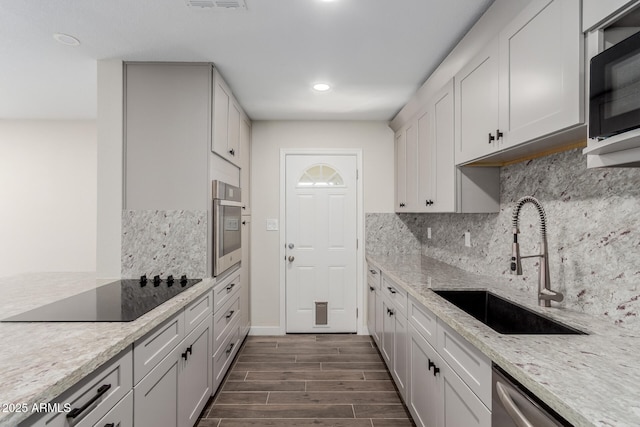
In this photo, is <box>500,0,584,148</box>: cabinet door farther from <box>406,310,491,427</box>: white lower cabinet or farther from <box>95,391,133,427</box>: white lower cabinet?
<box>95,391,133,427</box>: white lower cabinet

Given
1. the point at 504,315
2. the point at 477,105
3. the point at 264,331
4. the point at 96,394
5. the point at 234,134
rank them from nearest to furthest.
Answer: the point at 96,394, the point at 504,315, the point at 477,105, the point at 234,134, the point at 264,331

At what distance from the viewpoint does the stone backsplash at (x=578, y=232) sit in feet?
4.23

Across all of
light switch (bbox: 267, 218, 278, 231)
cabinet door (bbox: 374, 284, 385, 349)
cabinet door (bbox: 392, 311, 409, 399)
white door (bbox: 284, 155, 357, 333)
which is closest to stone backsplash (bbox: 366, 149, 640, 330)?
cabinet door (bbox: 392, 311, 409, 399)

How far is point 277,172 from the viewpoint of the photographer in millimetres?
3807

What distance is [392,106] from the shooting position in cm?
330

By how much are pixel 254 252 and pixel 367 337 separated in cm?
160

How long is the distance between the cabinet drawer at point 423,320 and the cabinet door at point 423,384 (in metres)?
0.04

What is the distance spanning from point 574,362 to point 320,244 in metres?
2.93

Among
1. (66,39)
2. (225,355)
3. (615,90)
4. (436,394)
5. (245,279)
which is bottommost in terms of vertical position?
(225,355)

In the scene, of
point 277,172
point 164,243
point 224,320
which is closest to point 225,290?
point 224,320

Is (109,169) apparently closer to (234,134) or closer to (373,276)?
(234,134)

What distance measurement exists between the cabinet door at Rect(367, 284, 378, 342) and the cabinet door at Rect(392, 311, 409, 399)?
0.78m

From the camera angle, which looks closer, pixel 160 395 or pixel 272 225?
pixel 160 395

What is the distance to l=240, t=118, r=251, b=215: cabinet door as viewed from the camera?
337 centimetres
